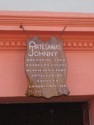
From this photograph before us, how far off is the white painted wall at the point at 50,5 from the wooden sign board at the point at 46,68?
630 millimetres

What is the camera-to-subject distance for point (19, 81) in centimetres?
416

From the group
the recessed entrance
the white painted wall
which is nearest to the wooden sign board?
the white painted wall

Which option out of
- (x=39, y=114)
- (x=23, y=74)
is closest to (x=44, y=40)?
(x=23, y=74)

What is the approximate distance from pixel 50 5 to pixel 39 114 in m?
1.62

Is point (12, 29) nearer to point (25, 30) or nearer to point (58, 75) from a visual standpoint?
point (25, 30)

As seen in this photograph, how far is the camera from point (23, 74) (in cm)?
418

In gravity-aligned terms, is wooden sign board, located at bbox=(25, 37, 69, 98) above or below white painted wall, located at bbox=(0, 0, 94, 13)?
below

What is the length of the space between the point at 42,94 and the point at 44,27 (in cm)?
88

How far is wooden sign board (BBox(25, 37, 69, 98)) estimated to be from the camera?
4.02 m

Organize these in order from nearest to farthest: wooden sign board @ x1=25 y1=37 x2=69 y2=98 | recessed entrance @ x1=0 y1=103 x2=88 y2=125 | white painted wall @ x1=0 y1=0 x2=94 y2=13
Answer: wooden sign board @ x1=25 y1=37 x2=69 y2=98, white painted wall @ x1=0 y1=0 x2=94 y2=13, recessed entrance @ x1=0 y1=103 x2=88 y2=125

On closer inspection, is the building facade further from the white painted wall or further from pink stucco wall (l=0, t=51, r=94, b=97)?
the white painted wall

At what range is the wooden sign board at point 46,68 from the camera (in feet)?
13.2

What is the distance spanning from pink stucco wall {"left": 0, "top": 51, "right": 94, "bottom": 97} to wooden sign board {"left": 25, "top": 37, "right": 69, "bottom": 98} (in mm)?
150

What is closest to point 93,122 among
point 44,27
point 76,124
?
point 76,124
